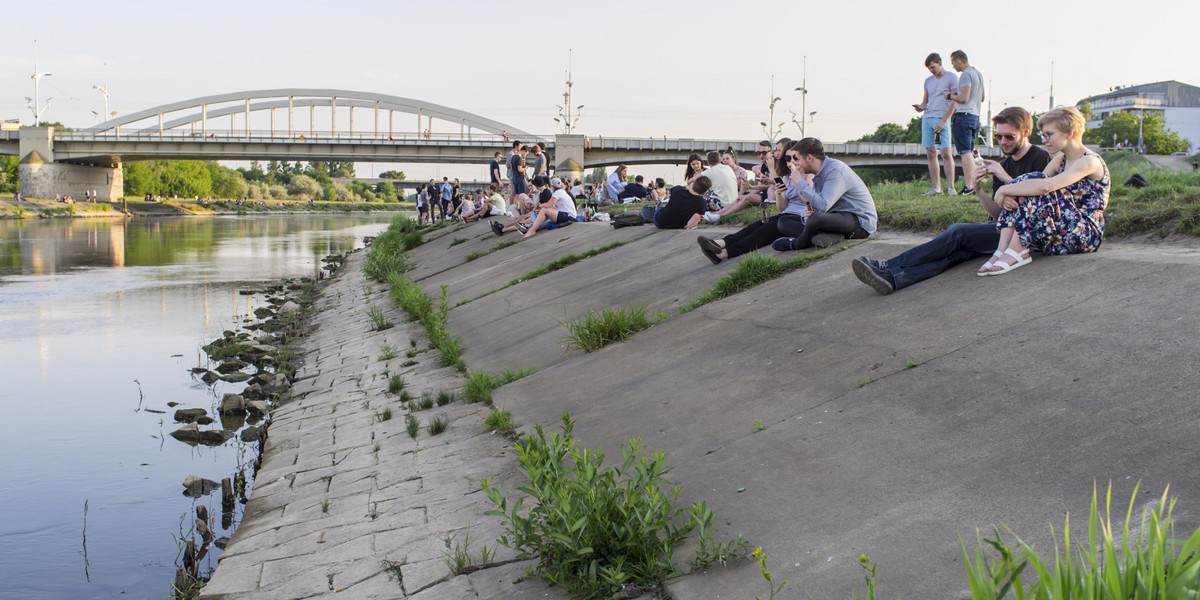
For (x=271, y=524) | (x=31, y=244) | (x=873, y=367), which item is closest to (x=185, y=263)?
(x=31, y=244)

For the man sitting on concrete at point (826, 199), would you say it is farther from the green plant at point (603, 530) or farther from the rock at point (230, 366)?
the rock at point (230, 366)

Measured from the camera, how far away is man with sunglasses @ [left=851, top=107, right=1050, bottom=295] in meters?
6.52

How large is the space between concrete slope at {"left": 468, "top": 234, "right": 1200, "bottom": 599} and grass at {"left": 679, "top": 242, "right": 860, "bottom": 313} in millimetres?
747

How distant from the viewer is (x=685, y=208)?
1318cm

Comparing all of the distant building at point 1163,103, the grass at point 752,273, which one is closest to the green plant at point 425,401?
the grass at point 752,273

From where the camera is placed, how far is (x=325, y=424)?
328 inches

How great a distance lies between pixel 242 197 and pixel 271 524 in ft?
415

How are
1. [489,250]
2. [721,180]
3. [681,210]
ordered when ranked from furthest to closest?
1. [489,250]
2. [721,180]
3. [681,210]

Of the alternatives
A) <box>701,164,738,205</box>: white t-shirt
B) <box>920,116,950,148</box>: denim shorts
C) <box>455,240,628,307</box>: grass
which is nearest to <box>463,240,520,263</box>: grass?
<box>455,240,628,307</box>: grass

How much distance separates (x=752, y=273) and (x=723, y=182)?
6660 millimetres

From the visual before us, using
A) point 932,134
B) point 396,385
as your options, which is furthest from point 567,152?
point 396,385

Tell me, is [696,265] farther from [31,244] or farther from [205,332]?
[31,244]

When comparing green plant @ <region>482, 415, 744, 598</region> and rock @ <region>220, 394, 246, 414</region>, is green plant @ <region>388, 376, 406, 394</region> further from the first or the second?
green plant @ <region>482, 415, 744, 598</region>

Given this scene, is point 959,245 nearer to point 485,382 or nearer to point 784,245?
point 784,245
